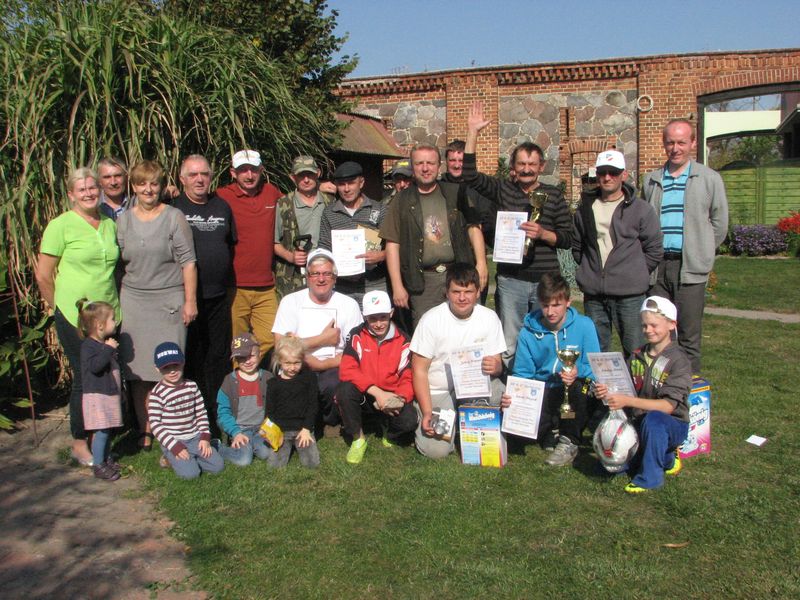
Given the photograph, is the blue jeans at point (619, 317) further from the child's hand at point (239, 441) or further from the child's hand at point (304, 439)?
the child's hand at point (239, 441)

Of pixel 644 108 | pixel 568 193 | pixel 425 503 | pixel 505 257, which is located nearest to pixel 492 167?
pixel 568 193

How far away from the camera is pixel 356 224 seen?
5770mm

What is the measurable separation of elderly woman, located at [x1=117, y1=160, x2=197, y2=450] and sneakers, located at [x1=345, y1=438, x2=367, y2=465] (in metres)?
1.31

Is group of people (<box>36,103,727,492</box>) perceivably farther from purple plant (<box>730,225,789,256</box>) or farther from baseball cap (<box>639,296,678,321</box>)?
purple plant (<box>730,225,789,256</box>)

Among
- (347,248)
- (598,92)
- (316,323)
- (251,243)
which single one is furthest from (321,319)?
(598,92)

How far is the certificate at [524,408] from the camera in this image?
4664mm

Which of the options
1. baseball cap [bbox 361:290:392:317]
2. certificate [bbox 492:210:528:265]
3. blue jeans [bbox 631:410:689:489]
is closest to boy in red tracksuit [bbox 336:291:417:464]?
baseball cap [bbox 361:290:392:317]

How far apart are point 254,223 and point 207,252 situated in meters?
0.48

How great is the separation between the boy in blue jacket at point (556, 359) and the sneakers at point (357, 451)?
3.67 feet

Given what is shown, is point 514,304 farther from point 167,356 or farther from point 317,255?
point 167,356

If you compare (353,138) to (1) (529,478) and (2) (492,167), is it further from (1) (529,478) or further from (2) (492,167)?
(1) (529,478)

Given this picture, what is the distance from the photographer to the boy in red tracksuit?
16.4 feet

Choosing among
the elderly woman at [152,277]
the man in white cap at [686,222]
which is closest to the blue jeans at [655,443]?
the man in white cap at [686,222]

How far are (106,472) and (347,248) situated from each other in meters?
2.24
